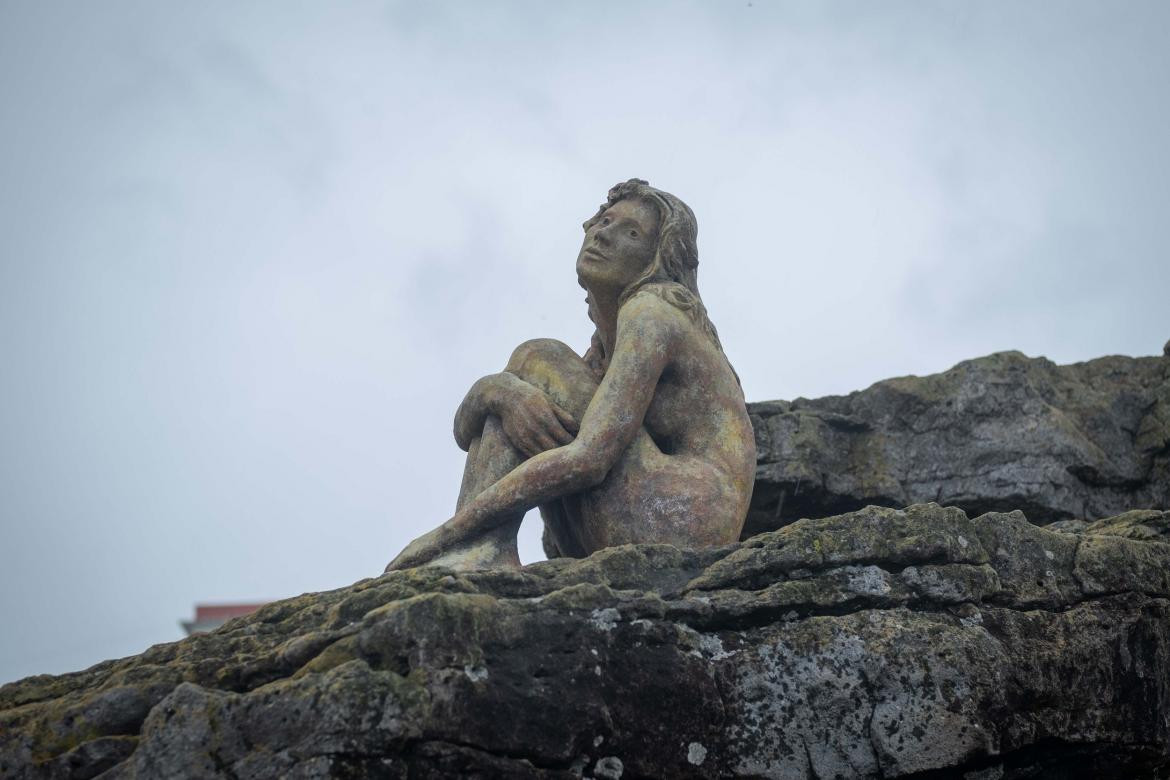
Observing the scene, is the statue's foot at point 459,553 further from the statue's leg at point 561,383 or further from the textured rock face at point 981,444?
the textured rock face at point 981,444

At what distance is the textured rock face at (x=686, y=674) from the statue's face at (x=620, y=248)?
8.86ft

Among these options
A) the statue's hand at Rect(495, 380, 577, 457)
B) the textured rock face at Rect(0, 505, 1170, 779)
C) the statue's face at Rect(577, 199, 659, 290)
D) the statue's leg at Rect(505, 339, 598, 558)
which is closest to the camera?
the textured rock face at Rect(0, 505, 1170, 779)

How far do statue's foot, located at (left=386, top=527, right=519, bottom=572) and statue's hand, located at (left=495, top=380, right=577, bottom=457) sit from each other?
2.38 feet

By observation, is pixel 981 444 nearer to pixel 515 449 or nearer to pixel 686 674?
pixel 515 449

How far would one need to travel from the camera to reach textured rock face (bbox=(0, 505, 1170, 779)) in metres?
7.25

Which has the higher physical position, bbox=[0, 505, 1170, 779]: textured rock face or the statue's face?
the statue's face

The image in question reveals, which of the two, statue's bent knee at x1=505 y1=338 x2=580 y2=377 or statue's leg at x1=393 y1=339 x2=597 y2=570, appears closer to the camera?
statue's leg at x1=393 y1=339 x2=597 y2=570

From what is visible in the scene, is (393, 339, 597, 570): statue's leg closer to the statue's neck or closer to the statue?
the statue

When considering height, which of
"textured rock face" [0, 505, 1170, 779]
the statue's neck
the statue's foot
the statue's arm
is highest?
the statue's neck

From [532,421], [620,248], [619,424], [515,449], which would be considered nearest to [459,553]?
[515,449]

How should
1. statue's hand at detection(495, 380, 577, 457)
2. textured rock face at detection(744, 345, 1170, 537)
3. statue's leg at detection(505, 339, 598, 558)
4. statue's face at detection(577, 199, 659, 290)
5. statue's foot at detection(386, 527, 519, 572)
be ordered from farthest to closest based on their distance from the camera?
textured rock face at detection(744, 345, 1170, 537) < statue's face at detection(577, 199, 659, 290) < statue's leg at detection(505, 339, 598, 558) < statue's hand at detection(495, 380, 577, 457) < statue's foot at detection(386, 527, 519, 572)

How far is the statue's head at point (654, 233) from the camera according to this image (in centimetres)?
1091

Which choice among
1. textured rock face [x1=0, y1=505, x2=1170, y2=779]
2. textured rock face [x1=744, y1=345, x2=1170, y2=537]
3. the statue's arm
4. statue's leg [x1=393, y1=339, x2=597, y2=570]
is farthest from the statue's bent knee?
textured rock face [x1=744, y1=345, x2=1170, y2=537]

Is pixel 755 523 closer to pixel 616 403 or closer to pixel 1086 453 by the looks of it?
pixel 1086 453
